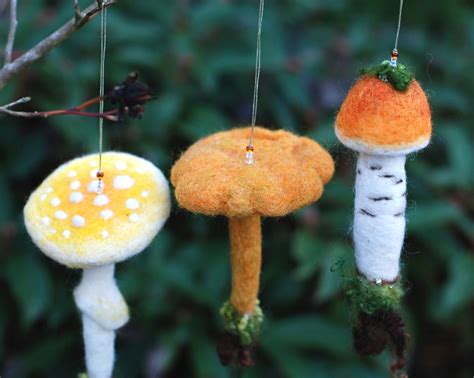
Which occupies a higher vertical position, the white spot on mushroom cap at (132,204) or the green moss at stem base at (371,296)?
the white spot on mushroom cap at (132,204)

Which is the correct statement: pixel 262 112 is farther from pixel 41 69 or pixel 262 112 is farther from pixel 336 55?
pixel 41 69

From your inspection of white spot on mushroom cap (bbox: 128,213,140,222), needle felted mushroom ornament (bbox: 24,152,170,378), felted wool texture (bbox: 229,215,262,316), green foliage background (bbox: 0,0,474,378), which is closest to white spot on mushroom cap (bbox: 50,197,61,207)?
needle felted mushroom ornament (bbox: 24,152,170,378)

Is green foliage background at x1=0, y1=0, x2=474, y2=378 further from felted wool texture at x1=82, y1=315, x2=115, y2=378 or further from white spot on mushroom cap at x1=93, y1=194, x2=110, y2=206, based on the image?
white spot on mushroom cap at x1=93, y1=194, x2=110, y2=206

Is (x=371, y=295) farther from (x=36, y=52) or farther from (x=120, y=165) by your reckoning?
(x=36, y=52)

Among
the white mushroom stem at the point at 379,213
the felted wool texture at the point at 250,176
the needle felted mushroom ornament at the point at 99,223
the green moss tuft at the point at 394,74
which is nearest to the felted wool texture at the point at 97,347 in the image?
the needle felted mushroom ornament at the point at 99,223

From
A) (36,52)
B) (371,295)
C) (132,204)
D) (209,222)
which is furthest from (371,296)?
(209,222)

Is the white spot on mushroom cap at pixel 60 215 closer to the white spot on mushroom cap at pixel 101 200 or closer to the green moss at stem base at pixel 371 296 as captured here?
the white spot on mushroom cap at pixel 101 200
